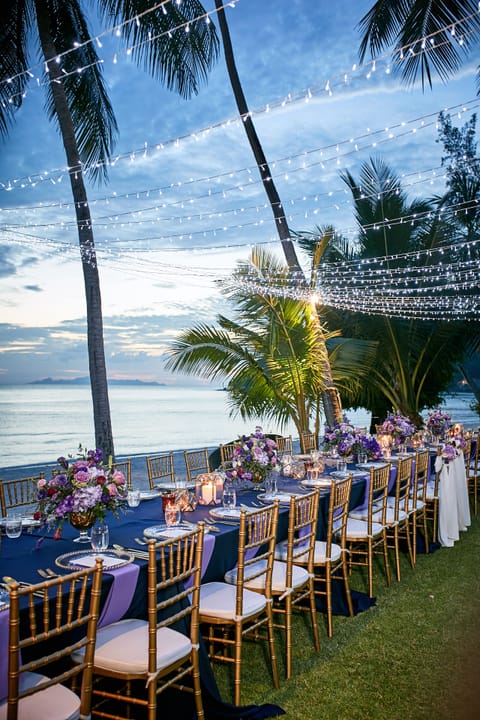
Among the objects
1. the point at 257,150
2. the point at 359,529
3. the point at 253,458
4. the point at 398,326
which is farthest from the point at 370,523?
the point at 398,326

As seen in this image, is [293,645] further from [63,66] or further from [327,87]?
[63,66]

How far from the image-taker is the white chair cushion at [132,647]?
101 inches

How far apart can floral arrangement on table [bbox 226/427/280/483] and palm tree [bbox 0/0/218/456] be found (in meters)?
3.15

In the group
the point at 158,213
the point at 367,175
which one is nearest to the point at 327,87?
the point at 158,213

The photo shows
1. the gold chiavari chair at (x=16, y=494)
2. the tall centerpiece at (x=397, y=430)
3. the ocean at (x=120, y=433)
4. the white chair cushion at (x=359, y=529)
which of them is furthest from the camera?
the ocean at (x=120, y=433)

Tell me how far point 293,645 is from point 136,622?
148 cm

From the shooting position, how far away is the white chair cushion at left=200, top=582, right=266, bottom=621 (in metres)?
3.24

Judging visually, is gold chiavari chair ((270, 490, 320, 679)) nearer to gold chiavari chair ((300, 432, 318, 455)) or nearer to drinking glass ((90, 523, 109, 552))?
drinking glass ((90, 523, 109, 552))

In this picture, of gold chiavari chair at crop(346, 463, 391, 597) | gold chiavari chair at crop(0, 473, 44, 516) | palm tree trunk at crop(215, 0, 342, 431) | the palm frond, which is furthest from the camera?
palm tree trunk at crop(215, 0, 342, 431)

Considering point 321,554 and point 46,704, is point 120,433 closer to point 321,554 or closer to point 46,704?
point 321,554

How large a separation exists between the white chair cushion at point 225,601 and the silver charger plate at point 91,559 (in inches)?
23.2

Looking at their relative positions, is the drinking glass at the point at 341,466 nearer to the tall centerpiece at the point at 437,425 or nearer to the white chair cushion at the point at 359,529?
the white chair cushion at the point at 359,529

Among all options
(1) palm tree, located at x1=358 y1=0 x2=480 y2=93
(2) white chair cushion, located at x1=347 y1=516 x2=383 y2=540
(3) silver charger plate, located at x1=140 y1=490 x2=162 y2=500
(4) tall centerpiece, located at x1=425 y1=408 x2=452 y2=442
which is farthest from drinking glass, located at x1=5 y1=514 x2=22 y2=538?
(1) palm tree, located at x1=358 y1=0 x2=480 y2=93

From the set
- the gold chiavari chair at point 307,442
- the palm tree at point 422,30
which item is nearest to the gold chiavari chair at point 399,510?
the gold chiavari chair at point 307,442
